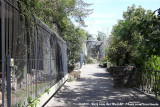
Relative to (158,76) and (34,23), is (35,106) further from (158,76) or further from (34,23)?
(158,76)

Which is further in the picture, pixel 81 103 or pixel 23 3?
pixel 81 103

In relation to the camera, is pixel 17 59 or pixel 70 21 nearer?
pixel 17 59

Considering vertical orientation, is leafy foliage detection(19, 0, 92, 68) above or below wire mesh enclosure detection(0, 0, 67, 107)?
above

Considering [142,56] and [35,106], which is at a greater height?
[142,56]

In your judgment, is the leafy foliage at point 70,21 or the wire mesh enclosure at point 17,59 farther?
the leafy foliage at point 70,21

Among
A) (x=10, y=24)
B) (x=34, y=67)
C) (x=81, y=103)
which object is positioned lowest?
(x=81, y=103)

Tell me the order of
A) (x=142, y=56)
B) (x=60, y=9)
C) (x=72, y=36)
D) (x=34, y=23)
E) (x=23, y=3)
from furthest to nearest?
(x=72, y=36) → (x=60, y=9) → (x=34, y=23) → (x=23, y=3) → (x=142, y=56)

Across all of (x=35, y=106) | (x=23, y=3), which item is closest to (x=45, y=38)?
(x=23, y=3)

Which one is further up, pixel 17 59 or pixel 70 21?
pixel 70 21

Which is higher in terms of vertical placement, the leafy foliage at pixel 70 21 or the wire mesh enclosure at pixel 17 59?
the leafy foliage at pixel 70 21

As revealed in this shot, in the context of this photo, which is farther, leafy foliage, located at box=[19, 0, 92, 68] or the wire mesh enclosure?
leafy foliage, located at box=[19, 0, 92, 68]

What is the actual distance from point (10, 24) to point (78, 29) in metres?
14.3

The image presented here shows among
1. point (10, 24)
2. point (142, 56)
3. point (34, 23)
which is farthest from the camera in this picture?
point (34, 23)

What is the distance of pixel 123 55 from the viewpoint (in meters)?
13.0
